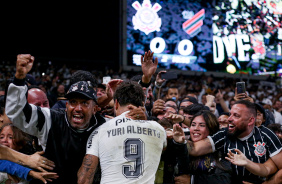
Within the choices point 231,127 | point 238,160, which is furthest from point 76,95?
point 231,127

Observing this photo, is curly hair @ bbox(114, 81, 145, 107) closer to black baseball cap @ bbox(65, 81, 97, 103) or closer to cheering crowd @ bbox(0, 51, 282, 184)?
cheering crowd @ bbox(0, 51, 282, 184)

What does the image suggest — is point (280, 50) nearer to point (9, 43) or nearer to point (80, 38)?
point (80, 38)

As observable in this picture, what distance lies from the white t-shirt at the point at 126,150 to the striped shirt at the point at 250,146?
118cm

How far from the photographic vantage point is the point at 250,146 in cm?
365

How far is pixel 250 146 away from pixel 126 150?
1708mm

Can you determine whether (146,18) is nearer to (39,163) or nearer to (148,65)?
(148,65)

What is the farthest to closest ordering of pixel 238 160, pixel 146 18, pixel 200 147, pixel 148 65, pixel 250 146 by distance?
pixel 146 18, pixel 148 65, pixel 250 146, pixel 200 147, pixel 238 160

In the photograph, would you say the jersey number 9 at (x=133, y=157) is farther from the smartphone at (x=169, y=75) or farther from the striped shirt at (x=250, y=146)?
the smartphone at (x=169, y=75)

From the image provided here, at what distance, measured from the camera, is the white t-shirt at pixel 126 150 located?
99.5 inches

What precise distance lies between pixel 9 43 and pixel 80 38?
3.56 meters

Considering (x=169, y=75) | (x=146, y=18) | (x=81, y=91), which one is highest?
(x=146, y=18)

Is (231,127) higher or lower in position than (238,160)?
higher

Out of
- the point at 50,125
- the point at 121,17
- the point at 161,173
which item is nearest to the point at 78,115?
the point at 50,125

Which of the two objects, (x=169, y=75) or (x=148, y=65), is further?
(x=169, y=75)
